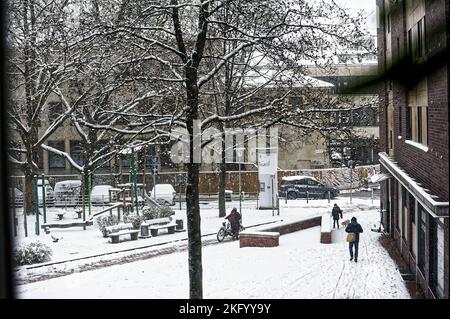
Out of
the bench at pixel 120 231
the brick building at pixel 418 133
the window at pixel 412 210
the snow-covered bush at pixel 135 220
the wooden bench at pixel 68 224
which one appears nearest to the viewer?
the brick building at pixel 418 133

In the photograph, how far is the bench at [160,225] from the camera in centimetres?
1365

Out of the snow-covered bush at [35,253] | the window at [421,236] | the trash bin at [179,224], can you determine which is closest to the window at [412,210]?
the window at [421,236]

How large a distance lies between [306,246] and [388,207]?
4494 millimetres

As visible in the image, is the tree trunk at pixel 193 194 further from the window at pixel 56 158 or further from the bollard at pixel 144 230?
the window at pixel 56 158

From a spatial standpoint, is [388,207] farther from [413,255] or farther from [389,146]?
[413,255]

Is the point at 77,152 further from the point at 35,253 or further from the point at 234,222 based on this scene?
the point at 35,253

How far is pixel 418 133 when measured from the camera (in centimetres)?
801

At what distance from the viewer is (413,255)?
8133 mm

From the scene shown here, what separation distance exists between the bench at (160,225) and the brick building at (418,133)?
5.22 metres

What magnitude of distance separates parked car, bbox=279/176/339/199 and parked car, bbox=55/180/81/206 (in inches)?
316

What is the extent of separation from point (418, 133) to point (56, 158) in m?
12.9

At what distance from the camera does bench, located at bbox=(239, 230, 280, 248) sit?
1032 centimetres
